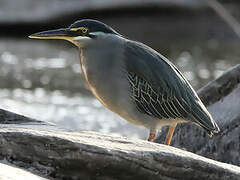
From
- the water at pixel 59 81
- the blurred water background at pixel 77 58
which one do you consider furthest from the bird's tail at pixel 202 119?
the water at pixel 59 81

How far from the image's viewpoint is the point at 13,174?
3436 mm

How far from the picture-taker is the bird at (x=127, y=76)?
5215 millimetres

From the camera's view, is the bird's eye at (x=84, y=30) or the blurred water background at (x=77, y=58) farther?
the blurred water background at (x=77, y=58)

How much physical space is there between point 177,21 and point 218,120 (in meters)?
12.2

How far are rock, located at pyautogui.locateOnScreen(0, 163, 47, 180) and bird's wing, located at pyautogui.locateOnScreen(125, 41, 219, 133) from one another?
185 centimetres

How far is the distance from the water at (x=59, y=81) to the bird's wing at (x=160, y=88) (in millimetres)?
2421

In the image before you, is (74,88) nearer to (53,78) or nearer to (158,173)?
(53,78)

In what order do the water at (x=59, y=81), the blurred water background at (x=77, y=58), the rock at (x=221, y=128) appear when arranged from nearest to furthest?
the rock at (x=221, y=128)
the water at (x=59, y=81)
the blurred water background at (x=77, y=58)

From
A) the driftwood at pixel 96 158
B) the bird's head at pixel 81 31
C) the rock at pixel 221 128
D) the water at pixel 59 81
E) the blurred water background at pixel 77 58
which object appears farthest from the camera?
the blurred water background at pixel 77 58

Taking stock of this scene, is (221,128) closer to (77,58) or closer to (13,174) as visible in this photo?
(13,174)

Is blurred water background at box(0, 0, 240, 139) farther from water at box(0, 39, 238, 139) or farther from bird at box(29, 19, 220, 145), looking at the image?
bird at box(29, 19, 220, 145)

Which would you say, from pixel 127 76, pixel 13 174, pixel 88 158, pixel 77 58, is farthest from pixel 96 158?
pixel 77 58

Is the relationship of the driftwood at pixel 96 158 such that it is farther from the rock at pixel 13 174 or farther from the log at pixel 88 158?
the rock at pixel 13 174

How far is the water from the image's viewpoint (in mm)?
9484
